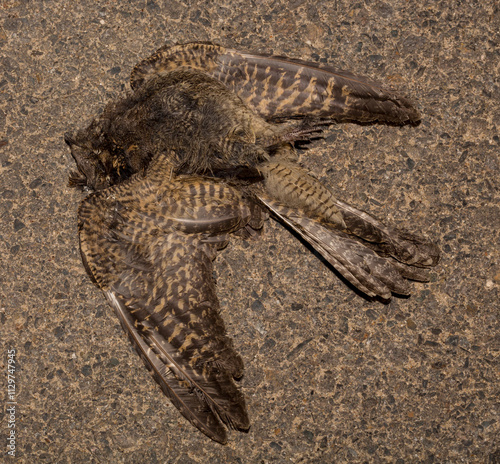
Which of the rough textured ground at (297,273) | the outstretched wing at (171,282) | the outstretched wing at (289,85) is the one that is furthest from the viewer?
the rough textured ground at (297,273)

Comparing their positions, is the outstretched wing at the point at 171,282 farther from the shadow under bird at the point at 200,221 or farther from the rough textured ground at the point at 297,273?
the rough textured ground at the point at 297,273

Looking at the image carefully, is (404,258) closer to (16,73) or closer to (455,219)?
(455,219)

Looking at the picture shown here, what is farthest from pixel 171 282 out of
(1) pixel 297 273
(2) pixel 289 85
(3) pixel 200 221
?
(2) pixel 289 85

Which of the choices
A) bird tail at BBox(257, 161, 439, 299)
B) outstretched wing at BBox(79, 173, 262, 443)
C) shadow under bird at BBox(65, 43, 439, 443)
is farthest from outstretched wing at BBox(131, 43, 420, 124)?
outstretched wing at BBox(79, 173, 262, 443)

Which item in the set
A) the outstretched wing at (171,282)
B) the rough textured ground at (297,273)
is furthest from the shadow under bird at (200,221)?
the rough textured ground at (297,273)

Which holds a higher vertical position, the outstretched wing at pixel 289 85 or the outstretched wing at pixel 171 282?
the outstretched wing at pixel 289 85

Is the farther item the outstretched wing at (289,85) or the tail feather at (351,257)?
the outstretched wing at (289,85)

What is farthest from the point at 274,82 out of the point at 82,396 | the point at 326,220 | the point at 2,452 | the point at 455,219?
the point at 2,452

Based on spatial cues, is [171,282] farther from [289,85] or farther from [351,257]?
[289,85]

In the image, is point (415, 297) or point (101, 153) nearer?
point (101, 153)
